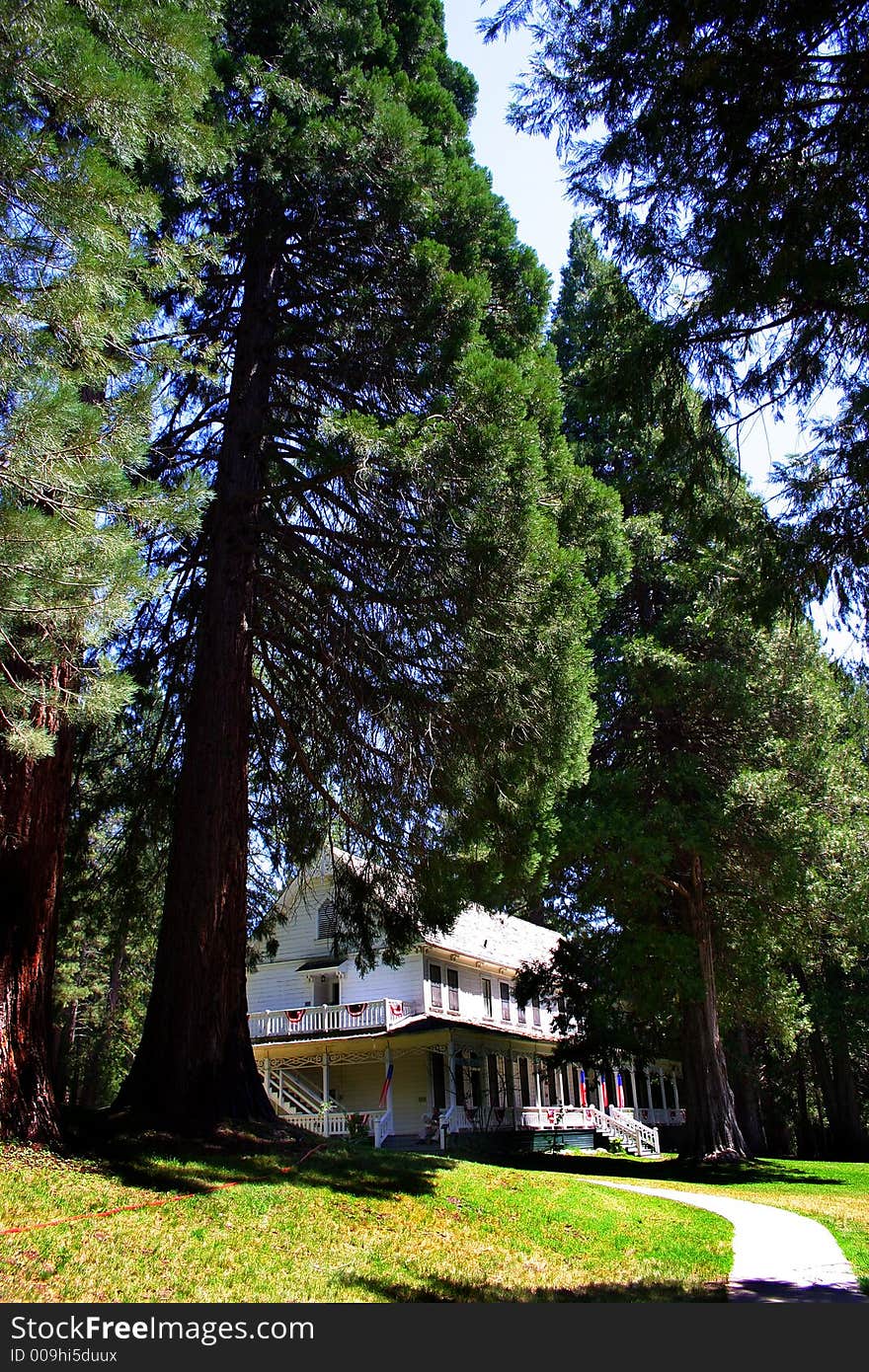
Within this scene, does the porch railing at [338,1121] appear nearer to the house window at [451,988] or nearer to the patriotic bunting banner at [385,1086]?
the patriotic bunting banner at [385,1086]

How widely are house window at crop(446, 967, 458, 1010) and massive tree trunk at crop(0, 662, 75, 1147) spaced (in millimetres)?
19225

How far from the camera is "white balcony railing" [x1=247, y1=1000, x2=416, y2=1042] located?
2306cm

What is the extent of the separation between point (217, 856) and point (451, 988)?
719 inches

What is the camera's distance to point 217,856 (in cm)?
916

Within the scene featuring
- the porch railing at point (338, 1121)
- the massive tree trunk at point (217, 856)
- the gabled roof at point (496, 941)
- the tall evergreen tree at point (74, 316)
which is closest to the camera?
the tall evergreen tree at point (74, 316)

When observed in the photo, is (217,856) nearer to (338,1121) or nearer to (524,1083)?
(338,1121)

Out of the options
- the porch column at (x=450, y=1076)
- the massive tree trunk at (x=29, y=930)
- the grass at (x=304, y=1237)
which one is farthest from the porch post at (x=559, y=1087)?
the massive tree trunk at (x=29, y=930)

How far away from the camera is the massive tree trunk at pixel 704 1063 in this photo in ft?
58.6

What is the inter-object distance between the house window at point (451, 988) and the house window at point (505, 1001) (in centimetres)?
327

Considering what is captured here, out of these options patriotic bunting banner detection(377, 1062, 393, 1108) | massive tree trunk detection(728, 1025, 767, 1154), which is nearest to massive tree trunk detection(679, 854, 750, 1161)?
patriotic bunting banner detection(377, 1062, 393, 1108)

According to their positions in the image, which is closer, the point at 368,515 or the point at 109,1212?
the point at 109,1212

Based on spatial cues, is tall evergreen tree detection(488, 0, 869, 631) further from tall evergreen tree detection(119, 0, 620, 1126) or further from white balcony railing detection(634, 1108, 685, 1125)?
white balcony railing detection(634, 1108, 685, 1125)

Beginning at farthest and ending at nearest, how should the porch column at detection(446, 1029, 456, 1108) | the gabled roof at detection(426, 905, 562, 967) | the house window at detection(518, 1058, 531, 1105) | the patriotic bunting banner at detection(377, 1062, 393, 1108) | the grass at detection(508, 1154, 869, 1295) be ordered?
the house window at detection(518, 1058, 531, 1105) → the gabled roof at detection(426, 905, 562, 967) → the porch column at detection(446, 1029, 456, 1108) → the patriotic bunting banner at detection(377, 1062, 393, 1108) → the grass at detection(508, 1154, 869, 1295)

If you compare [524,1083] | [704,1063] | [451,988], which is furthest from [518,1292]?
[524,1083]
